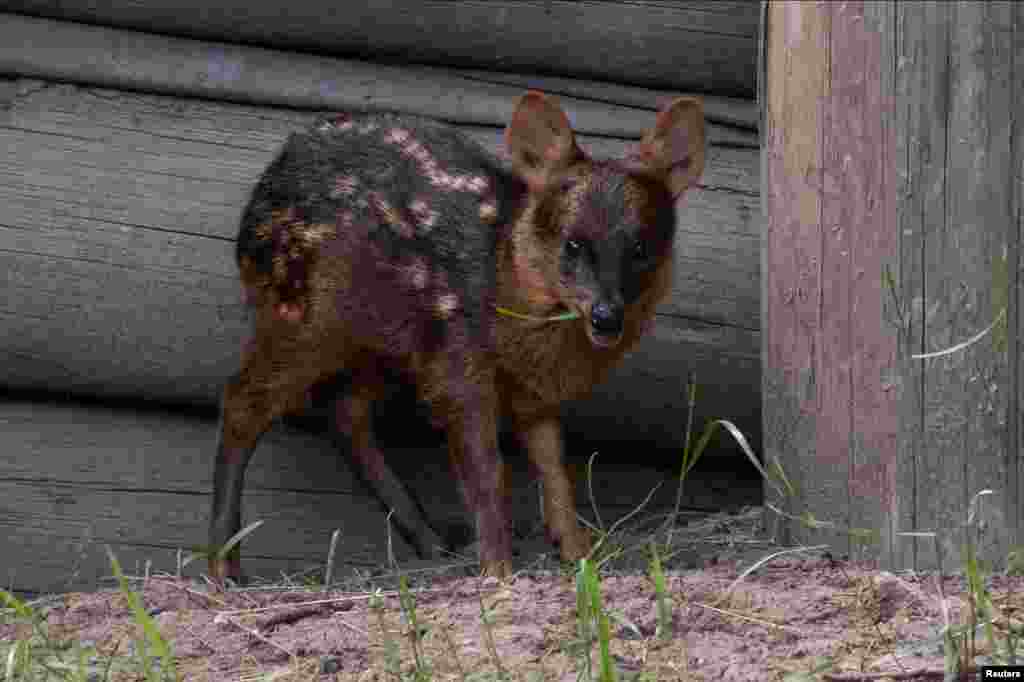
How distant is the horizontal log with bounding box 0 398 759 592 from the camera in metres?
5.46

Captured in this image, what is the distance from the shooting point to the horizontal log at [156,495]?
5.46 m

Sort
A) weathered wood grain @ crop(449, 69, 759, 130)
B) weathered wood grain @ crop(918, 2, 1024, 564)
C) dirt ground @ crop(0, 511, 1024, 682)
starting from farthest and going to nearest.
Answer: weathered wood grain @ crop(449, 69, 759, 130) < weathered wood grain @ crop(918, 2, 1024, 564) < dirt ground @ crop(0, 511, 1024, 682)

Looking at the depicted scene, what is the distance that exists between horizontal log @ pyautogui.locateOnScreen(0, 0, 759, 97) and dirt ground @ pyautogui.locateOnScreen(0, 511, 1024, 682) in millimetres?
1903

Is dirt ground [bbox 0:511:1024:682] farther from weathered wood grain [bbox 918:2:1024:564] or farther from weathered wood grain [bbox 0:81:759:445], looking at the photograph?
weathered wood grain [bbox 0:81:759:445]

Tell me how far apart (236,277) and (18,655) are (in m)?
2.06

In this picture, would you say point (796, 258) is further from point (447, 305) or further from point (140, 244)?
point (140, 244)

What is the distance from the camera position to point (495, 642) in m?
3.54

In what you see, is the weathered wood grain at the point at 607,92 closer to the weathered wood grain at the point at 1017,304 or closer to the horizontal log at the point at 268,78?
the horizontal log at the point at 268,78

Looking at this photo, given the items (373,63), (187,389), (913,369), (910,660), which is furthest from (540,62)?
(910,660)

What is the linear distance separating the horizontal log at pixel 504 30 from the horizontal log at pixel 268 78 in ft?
0.16

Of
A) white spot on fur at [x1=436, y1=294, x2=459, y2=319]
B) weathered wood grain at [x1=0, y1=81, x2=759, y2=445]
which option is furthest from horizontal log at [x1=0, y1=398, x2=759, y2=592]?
white spot on fur at [x1=436, y1=294, x2=459, y2=319]

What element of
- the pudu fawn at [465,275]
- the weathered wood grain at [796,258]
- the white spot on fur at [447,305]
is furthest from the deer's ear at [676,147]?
the white spot on fur at [447,305]

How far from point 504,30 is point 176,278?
1428mm

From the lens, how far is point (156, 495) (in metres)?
5.51
